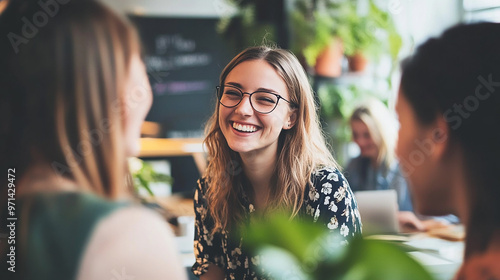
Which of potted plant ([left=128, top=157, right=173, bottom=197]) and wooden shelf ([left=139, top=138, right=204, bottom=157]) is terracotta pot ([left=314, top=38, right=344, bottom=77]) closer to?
wooden shelf ([left=139, top=138, right=204, bottom=157])

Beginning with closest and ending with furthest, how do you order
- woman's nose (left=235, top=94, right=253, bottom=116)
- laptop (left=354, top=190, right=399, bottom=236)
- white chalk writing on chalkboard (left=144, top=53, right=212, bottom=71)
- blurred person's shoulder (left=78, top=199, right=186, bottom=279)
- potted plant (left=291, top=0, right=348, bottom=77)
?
blurred person's shoulder (left=78, top=199, right=186, bottom=279) < woman's nose (left=235, top=94, right=253, bottom=116) < laptop (left=354, top=190, right=399, bottom=236) < potted plant (left=291, top=0, right=348, bottom=77) < white chalk writing on chalkboard (left=144, top=53, right=212, bottom=71)

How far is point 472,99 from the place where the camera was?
0.73 metres

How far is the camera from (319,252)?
628 millimetres

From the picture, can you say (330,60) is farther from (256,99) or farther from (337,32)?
(256,99)

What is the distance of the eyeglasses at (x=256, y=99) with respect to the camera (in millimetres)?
1174

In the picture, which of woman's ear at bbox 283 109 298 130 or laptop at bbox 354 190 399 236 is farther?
laptop at bbox 354 190 399 236

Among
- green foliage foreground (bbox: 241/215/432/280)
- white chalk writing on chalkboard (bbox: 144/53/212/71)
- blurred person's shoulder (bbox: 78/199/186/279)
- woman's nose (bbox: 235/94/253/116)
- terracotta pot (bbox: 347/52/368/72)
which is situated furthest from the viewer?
white chalk writing on chalkboard (bbox: 144/53/212/71)

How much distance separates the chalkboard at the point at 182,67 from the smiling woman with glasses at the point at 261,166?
232 cm

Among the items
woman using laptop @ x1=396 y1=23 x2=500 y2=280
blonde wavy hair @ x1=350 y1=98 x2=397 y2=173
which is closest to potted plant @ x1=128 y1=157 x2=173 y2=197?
blonde wavy hair @ x1=350 y1=98 x2=397 y2=173

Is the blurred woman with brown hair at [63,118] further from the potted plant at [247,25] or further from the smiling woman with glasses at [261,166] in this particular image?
the potted plant at [247,25]

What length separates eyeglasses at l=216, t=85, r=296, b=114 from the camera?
117 centimetres

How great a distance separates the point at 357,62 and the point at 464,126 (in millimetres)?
2480

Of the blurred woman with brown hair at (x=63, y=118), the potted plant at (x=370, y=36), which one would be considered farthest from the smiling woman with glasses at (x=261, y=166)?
the potted plant at (x=370, y=36)

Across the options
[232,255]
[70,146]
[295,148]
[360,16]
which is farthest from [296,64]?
[360,16]
